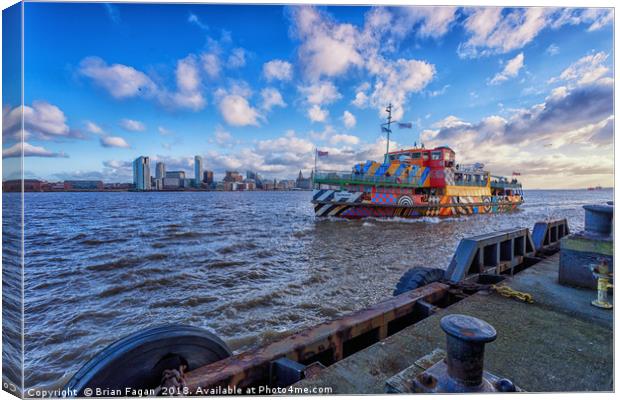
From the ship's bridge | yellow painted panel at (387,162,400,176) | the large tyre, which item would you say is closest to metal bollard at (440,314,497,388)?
the large tyre

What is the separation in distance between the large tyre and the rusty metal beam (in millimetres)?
787

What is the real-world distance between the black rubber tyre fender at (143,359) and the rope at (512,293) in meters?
3.46

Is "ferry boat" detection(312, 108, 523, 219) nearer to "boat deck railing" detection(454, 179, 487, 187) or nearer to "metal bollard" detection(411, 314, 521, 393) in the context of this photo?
"boat deck railing" detection(454, 179, 487, 187)

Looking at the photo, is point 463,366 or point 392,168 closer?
point 463,366

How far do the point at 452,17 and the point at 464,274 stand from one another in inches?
131

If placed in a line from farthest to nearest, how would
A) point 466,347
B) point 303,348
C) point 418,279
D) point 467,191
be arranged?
point 467,191 < point 418,279 < point 303,348 < point 466,347

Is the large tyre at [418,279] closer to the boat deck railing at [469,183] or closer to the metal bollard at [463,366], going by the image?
the metal bollard at [463,366]

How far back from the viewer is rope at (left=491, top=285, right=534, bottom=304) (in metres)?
3.40

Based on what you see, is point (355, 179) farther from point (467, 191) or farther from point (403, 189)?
point (467, 191)

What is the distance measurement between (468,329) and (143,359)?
6.58 ft

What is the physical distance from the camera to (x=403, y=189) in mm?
22359

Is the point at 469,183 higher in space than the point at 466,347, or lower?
higher

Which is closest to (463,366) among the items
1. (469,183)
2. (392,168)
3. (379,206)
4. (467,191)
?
(379,206)

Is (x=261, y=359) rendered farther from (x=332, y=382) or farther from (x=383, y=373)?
(x=383, y=373)
